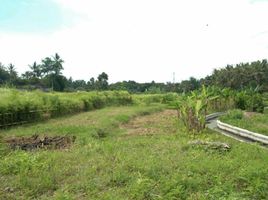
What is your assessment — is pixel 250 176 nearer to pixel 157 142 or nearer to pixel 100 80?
pixel 157 142

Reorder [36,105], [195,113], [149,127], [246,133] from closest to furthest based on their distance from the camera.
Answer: [246,133]
[195,113]
[149,127]
[36,105]

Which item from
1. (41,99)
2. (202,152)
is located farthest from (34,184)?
(41,99)

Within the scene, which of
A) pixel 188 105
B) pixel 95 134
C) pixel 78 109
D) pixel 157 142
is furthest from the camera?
pixel 78 109

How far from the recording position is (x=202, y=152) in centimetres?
1055

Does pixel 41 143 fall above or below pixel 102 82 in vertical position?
below

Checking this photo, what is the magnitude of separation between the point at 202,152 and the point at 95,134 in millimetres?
6043

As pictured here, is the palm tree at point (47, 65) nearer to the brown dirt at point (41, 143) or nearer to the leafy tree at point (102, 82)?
the leafy tree at point (102, 82)

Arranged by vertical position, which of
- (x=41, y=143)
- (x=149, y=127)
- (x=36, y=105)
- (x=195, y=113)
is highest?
(x=36, y=105)

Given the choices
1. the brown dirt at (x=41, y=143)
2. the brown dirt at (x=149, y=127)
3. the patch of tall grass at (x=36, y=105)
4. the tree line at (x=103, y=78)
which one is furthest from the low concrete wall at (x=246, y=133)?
the tree line at (x=103, y=78)

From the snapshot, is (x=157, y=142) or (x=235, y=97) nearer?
(x=157, y=142)

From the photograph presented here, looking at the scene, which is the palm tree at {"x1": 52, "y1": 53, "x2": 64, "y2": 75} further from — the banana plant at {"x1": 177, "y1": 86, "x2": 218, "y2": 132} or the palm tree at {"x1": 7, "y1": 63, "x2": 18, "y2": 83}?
the banana plant at {"x1": 177, "y1": 86, "x2": 218, "y2": 132}

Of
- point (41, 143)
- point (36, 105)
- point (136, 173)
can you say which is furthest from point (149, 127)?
point (136, 173)

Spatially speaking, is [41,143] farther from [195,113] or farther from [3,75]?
[3,75]

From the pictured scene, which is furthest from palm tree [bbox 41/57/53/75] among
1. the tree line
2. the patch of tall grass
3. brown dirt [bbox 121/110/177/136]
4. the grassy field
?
the grassy field
